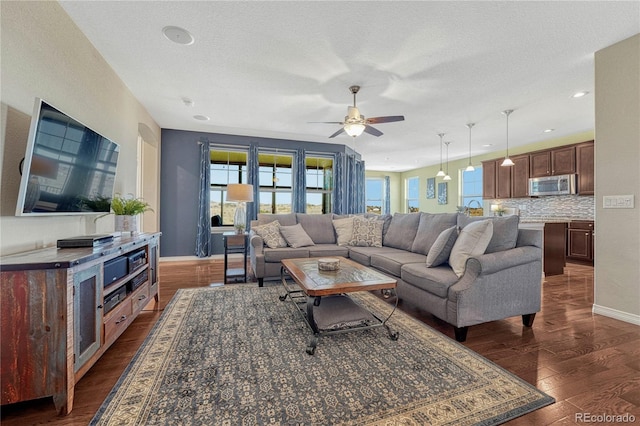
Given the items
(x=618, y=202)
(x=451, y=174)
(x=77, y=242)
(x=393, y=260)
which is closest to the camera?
(x=77, y=242)

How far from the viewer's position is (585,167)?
16.9 feet

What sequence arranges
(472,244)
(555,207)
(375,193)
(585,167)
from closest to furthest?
1. (472,244)
2. (585,167)
3. (555,207)
4. (375,193)

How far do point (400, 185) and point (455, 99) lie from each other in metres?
7.39

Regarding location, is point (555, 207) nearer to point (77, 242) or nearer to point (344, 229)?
point (344, 229)

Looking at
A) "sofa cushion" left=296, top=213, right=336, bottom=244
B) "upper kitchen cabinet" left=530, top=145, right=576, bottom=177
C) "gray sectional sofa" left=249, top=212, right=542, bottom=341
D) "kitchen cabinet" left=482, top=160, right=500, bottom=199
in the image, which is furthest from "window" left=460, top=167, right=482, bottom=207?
"sofa cushion" left=296, top=213, right=336, bottom=244

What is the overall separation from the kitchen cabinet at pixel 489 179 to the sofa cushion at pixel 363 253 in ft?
15.8

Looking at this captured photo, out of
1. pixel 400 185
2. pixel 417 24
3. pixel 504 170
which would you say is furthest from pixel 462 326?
pixel 400 185

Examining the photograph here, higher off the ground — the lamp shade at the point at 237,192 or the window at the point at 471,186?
the window at the point at 471,186

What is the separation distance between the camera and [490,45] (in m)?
2.58

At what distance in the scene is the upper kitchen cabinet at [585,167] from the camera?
5.05m

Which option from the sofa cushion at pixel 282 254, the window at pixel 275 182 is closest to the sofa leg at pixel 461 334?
the sofa cushion at pixel 282 254

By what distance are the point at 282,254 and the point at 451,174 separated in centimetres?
722

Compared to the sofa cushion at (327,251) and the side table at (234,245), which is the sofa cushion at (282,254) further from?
the side table at (234,245)

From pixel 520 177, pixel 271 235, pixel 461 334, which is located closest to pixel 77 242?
pixel 271 235
